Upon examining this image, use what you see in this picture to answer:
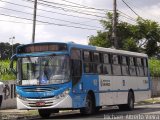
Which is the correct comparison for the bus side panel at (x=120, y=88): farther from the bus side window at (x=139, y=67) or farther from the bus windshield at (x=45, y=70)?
the bus windshield at (x=45, y=70)

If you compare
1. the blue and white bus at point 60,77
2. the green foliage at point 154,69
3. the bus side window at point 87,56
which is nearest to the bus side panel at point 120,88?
the blue and white bus at point 60,77

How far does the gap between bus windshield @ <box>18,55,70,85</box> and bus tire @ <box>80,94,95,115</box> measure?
2045mm

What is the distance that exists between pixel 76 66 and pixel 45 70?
1.33 meters

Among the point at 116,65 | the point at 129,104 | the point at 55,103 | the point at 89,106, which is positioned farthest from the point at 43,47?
the point at 129,104

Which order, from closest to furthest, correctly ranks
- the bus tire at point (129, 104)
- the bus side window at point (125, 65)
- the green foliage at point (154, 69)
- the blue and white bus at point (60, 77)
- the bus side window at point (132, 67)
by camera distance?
the blue and white bus at point (60, 77), the bus side window at point (125, 65), the bus tire at point (129, 104), the bus side window at point (132, 67), the green foliage at point (154, 69)

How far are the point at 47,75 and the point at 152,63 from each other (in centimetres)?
3693

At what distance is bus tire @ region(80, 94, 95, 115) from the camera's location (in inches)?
884

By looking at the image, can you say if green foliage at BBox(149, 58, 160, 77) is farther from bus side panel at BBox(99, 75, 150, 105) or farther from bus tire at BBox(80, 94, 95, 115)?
bus tire at BBox(80, 94, 95, 115)

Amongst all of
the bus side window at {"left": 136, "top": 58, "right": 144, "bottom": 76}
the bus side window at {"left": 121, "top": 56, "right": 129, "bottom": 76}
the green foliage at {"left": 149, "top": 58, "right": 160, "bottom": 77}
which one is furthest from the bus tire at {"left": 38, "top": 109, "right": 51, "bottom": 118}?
the green foliage at {"left": 149, "top": 58, "right": 160, "bottom": 77}

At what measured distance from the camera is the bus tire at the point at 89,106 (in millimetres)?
22453

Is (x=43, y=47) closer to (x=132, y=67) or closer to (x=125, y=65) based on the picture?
(x=125, y=65)

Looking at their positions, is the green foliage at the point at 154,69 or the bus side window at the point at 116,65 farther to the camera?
the green foliage at the point at 154,69

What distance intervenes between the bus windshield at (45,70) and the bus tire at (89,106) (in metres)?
2.04

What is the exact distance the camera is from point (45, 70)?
21.0m
